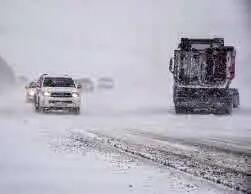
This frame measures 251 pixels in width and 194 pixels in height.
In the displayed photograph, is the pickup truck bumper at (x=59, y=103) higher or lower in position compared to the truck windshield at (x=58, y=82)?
lower

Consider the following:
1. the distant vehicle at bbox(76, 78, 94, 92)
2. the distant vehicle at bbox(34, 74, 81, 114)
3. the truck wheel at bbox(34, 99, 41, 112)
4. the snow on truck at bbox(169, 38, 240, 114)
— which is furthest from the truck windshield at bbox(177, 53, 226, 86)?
the distant vehicle at bbox(76, 78, 94, 92)

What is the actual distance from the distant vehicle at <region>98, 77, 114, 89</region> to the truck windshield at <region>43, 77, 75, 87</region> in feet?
17.4

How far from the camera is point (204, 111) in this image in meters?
17.8

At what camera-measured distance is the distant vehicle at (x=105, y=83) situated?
75.2 feet

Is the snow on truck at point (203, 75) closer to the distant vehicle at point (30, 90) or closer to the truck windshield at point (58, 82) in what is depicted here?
the truck windshield at point (58, 82)

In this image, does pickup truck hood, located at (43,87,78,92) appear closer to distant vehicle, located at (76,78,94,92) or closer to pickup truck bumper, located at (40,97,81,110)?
pickup truck bumper, located at (40,97,81,110)

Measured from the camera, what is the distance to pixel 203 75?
55.1 feet

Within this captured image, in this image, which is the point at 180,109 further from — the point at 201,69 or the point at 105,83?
the point at 105,83

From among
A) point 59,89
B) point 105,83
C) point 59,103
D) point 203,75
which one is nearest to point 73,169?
point 59,103

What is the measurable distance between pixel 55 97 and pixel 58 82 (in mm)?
945

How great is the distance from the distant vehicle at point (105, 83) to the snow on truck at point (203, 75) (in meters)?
6.09

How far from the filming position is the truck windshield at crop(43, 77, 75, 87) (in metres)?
16.6

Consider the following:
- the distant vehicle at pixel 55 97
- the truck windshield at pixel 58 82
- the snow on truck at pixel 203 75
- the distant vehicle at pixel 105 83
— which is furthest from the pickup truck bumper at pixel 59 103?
the distant vehicle at pixel 105 83

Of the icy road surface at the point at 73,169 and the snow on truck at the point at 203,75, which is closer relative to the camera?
the icy road surface at the point at 73,169
